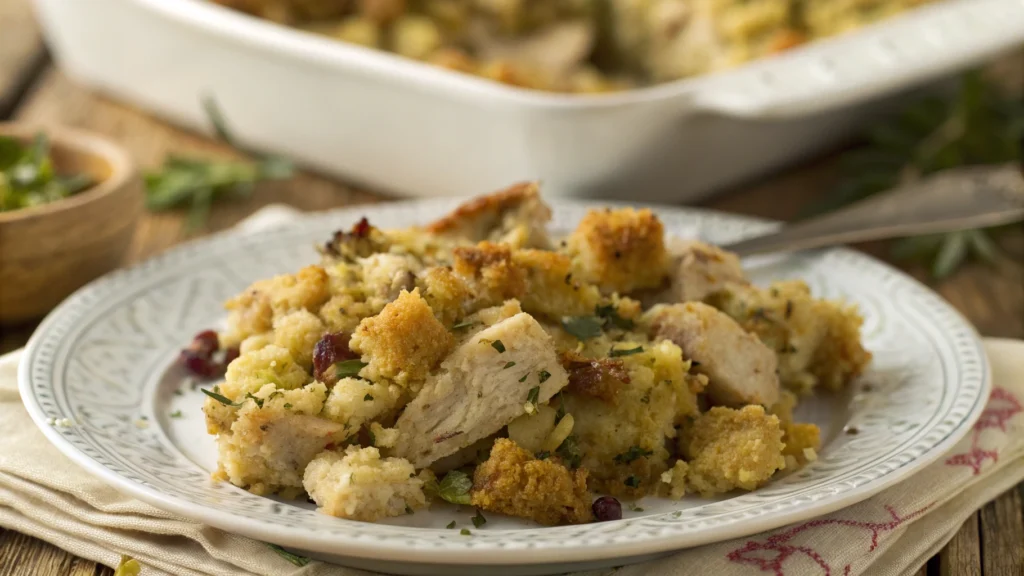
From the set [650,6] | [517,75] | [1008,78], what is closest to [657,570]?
[517,75]

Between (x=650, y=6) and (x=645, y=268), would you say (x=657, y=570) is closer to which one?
(x=645, y=268)

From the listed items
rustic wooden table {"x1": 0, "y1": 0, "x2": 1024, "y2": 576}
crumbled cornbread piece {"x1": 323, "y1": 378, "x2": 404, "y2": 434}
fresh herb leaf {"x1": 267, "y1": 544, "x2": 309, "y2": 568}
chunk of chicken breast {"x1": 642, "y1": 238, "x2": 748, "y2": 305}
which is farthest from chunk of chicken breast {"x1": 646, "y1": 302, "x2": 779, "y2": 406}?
fresh herb leaf {"x1": 267, "y1": 544, "x2": 309, "y2": 568}

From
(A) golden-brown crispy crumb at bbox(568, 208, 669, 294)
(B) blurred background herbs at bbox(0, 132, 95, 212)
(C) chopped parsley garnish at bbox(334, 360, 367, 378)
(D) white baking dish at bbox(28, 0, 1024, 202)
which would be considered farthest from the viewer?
(D) white baking dish at bbox(28, 0, 1024, 202)

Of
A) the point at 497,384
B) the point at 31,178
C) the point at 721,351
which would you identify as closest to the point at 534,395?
the point at 497,384

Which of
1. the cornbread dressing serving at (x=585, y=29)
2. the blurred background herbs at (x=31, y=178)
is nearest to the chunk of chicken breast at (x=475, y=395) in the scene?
the blurred background herbs at (x=31, y=178)

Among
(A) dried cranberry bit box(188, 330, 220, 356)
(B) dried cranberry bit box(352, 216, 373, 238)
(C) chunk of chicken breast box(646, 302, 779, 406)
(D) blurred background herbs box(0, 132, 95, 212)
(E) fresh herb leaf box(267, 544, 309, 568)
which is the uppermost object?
(C) chunk of chicken breast box(646, 302, 779, 406)

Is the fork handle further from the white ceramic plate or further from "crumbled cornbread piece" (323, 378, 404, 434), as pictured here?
"crumbled cornbread piece" (323, 378, 404, 434)

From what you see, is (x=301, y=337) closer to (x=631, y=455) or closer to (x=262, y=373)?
(x=262, y=373)
